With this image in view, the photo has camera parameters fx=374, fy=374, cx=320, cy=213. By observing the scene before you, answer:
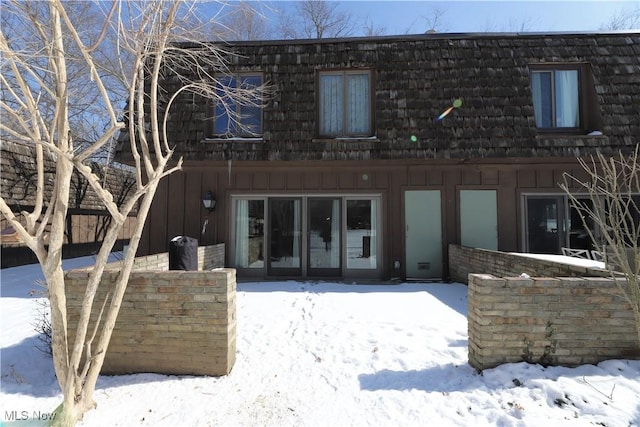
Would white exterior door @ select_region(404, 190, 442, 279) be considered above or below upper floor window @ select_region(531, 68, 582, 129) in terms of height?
below

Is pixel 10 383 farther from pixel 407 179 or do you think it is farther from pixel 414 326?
Result: pixel 407 179

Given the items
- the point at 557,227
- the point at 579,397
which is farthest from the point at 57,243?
the point at 557,227

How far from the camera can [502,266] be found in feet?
20.7

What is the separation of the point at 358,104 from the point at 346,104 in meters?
0.30

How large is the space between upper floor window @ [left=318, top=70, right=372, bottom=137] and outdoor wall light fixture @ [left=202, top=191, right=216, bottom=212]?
10.1 ft

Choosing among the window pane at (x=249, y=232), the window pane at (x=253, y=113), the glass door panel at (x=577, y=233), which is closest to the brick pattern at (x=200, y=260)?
the window pane at (x=249, y=232)

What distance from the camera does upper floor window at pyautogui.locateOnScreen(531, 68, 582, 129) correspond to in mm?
8883

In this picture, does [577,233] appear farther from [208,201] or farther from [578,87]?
[208,201]

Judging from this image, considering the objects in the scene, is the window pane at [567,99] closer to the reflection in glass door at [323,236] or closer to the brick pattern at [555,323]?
the reflection in glass door at [323,236]

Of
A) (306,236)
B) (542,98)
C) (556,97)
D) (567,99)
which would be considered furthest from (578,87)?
(306,236)

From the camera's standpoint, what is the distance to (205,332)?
3.78 metres

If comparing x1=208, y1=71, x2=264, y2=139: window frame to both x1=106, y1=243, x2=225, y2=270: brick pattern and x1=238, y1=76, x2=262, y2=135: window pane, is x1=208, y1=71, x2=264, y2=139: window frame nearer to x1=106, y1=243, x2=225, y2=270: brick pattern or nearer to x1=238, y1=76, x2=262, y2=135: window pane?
x1=238, y1=76, x2=262, y2=135: window pane

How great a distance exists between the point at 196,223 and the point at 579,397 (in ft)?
26.8

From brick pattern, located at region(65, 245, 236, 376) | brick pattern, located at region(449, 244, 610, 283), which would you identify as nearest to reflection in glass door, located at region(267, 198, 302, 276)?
brick pattern, located at region(449, 244, 610, 283)
